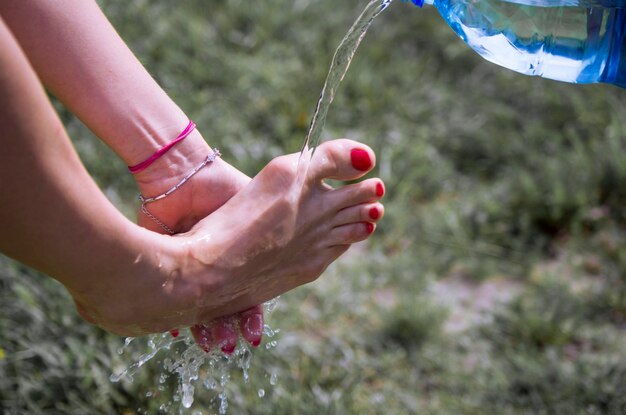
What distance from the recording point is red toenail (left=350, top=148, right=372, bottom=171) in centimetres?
198

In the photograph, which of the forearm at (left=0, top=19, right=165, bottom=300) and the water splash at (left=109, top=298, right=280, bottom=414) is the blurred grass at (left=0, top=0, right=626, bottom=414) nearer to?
the water splash at (left=109, top=298, right=280, bottom=414)

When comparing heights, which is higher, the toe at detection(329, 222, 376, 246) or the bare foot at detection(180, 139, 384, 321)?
the bare foot at detection(180, 139, 384, 321)

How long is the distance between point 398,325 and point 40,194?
1.41m

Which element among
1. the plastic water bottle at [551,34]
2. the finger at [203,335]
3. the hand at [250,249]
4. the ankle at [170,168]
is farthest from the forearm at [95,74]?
the plastic water bottle at [551,34]

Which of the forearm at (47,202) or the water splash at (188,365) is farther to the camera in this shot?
the water splash at (188,365)

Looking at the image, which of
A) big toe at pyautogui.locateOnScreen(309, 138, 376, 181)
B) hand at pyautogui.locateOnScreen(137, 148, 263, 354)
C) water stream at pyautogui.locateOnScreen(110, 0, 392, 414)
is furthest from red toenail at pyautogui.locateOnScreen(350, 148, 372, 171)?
hand at pyautogui.locateOnScreen(137, 148, 263, 354)

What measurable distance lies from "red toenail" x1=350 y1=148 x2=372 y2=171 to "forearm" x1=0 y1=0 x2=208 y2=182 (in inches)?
16.1

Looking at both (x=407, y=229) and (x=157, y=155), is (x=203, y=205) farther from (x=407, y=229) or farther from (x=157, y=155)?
(x=407, y=229)

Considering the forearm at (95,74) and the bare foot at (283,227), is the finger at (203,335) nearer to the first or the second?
the bare foot at (283,227)

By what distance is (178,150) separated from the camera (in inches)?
81.7

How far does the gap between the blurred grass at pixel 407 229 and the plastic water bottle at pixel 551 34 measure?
0.92 m

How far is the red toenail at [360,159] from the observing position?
6.48 ft

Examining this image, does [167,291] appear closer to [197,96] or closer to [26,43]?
[26,43]

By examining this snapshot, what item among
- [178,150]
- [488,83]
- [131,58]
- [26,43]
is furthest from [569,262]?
[26,43]
